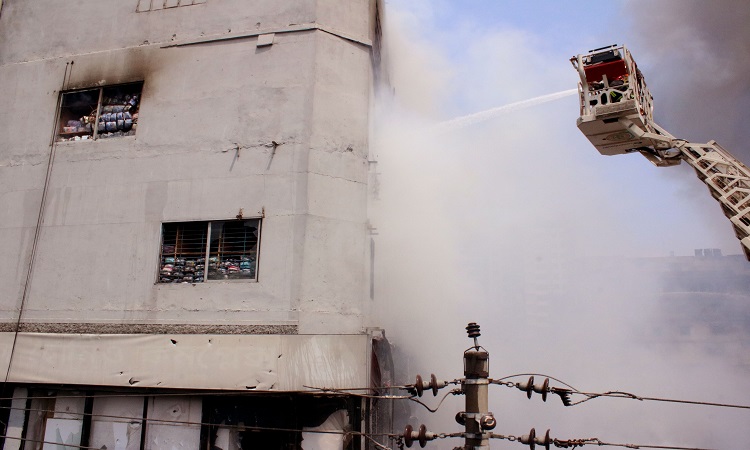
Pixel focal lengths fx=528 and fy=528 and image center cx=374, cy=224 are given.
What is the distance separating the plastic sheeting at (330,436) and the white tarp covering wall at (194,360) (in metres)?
0.62

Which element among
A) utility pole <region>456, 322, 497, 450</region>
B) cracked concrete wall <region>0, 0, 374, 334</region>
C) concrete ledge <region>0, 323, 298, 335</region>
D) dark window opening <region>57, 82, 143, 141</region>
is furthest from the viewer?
dark window opening <region>57, 82, 143, 141</region>

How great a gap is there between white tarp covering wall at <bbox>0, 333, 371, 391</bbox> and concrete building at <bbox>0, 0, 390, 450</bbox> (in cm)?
2

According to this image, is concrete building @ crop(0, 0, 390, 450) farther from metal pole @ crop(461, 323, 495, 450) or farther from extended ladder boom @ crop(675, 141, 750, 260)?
extended ladder boom @ crop(675, 141, 750, 260)

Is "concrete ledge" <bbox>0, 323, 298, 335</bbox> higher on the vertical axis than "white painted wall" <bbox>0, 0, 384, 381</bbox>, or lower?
lower

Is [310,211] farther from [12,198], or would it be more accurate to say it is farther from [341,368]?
[12,198]

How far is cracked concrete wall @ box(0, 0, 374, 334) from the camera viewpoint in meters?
8.58

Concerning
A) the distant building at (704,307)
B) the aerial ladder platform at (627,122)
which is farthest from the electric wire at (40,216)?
the distant building at (704,307)

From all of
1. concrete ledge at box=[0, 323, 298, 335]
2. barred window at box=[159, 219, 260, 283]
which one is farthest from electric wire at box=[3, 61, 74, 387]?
barred window at box=[159, 219, 260, 283]

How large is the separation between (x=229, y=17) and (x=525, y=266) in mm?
14451

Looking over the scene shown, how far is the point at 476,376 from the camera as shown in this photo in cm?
558

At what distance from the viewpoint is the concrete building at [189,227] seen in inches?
317

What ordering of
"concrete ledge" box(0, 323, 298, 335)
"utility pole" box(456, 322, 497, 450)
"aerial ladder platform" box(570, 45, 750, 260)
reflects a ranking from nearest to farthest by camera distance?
"utility pole" box(456, 322, 497, 450) < "aerial ladder platform" box(570, 45, 750, 260) < "concrete ledge" box(0, 323, 298, 335)

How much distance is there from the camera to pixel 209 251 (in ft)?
29.3

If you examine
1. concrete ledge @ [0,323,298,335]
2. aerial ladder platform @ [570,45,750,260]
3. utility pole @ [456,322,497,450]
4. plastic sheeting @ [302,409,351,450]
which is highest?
aerial ladder platform @ [570,45,750,260]
